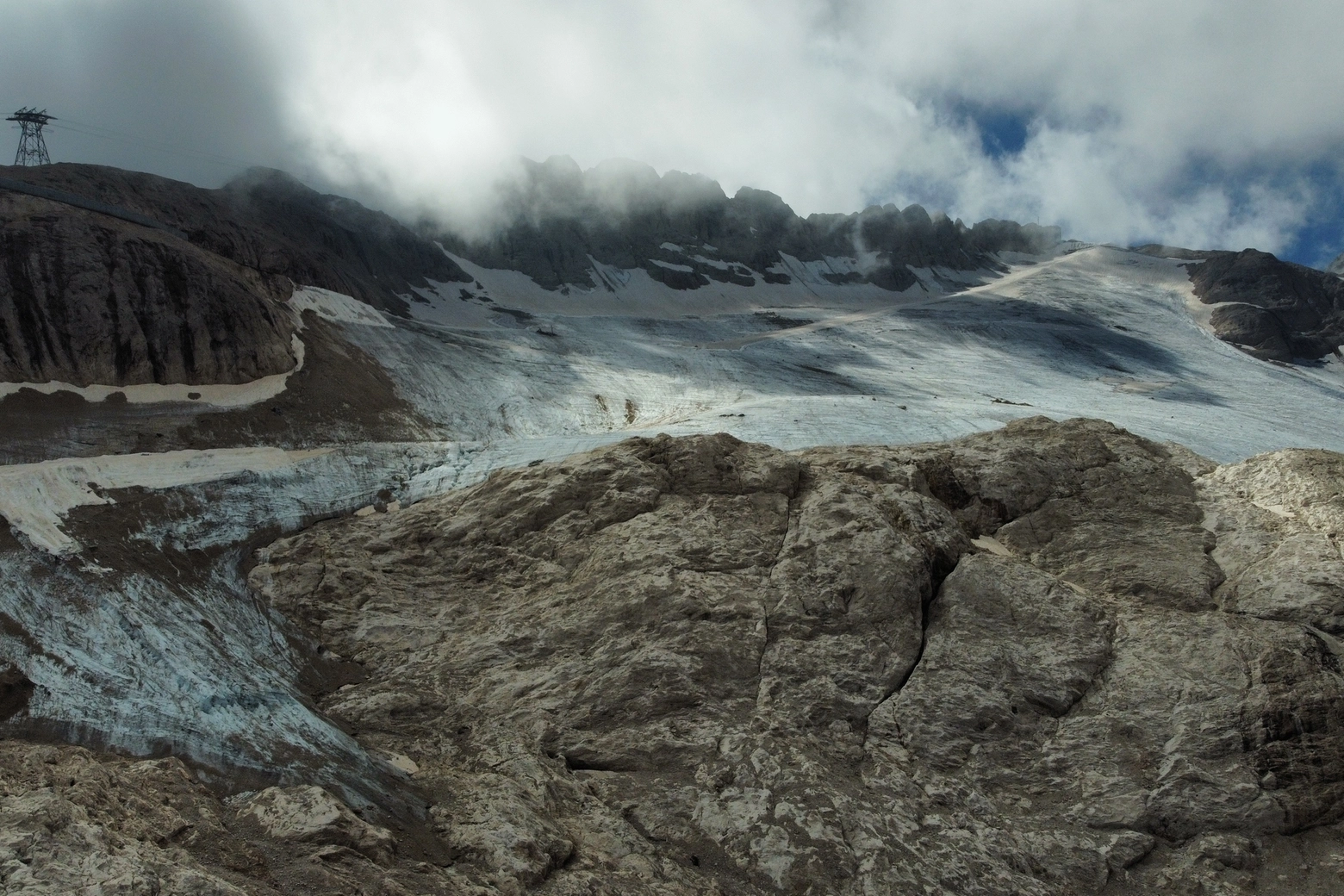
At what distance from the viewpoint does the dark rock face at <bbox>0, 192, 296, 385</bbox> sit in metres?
30.7

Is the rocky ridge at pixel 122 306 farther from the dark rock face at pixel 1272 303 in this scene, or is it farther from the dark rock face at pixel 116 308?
the dark rock face at pixel 1272 303

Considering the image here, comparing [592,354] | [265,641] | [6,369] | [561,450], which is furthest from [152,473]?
[592,354]

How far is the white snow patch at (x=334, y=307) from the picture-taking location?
47.6m

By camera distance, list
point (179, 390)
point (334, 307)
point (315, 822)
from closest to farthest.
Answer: point (315, 822) < point (179, 390) < point (334, 307)

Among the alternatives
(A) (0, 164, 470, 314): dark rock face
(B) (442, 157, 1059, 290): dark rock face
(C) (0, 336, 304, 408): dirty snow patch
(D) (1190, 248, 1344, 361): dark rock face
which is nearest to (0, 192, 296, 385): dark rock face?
(C) (0, 336, 304, 408): dirty snow patch

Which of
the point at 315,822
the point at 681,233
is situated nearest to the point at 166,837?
the point at 315,822

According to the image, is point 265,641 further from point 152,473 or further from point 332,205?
point 332,205

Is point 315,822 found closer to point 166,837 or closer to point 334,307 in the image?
point 166,837

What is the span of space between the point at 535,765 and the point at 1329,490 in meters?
16.0

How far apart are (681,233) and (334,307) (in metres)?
67.1

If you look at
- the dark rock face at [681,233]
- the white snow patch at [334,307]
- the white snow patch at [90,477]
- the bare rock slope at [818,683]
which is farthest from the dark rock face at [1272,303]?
the white snow patch at [90,477]

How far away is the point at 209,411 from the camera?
30625 millimetres

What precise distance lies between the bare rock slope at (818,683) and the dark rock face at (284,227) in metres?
35.5

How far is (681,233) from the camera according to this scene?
111000 mm
